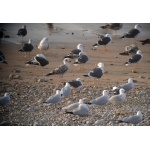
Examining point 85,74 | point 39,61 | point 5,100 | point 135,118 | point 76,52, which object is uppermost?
point 76,52

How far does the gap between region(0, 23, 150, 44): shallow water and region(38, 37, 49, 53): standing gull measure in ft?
0.13

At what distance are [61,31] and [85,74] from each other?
550 millimetres

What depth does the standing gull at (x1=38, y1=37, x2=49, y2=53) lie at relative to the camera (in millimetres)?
6805

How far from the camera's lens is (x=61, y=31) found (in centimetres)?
680

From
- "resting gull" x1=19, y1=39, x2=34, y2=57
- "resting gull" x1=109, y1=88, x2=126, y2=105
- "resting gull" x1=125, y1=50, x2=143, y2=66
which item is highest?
"resting gull" x1=19, y1=39, x2=34, y2=57

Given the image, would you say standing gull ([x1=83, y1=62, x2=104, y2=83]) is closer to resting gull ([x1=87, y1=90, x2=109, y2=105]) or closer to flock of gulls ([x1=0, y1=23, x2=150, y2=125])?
flock of gulls ([x1=0, y1=23, x2=150, y2=125])

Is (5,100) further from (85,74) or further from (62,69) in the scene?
(85,74)

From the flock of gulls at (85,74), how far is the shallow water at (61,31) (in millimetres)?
47

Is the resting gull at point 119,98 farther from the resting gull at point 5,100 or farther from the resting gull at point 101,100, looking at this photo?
the resting gull at point 5,100

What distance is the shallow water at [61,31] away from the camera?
22.1 feet

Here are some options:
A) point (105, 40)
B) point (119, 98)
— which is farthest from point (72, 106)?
point (105, 40)

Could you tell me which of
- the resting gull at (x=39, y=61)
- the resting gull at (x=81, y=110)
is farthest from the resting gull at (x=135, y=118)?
the resting gull at (x=39, y=61)

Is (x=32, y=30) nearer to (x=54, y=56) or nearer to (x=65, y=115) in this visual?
(x=54, y=56)

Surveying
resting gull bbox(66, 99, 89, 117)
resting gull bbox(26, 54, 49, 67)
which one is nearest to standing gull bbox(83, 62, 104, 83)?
resting gull bbox(66, 99, 89, 117)
